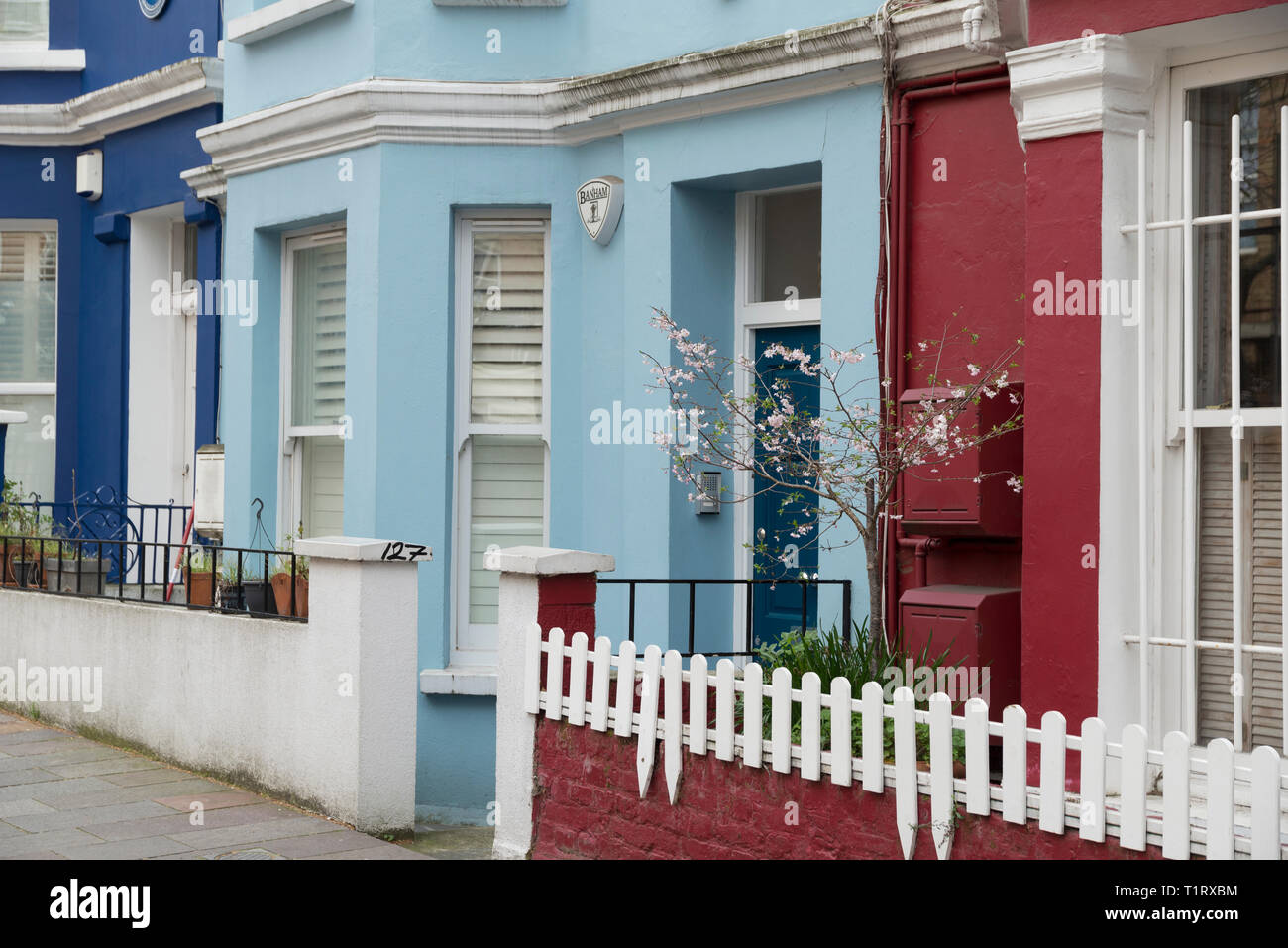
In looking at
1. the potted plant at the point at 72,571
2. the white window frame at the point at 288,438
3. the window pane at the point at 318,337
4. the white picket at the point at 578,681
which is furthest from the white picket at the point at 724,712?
the potted plant at the point at 72,571

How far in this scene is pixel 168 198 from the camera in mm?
11766

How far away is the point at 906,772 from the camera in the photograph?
200 inches

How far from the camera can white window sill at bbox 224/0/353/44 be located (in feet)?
30.7

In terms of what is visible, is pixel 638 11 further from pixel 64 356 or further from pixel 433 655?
pixel 64 356

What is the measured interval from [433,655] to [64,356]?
5728 mm

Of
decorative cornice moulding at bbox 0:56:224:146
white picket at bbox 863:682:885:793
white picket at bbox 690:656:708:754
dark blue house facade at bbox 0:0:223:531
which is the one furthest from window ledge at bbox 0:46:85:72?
white picket at bbox 863:682:885:793

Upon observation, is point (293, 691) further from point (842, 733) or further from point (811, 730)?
point (842, 733)

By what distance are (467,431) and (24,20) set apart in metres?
6.59

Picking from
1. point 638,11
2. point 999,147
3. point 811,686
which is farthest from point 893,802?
point 638,11

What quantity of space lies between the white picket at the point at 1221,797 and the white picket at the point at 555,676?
294 cm

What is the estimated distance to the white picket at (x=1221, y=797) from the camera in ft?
13.6

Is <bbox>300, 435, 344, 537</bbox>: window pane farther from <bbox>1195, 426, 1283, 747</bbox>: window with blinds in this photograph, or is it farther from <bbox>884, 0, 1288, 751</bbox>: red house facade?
<bbox>1195, 426, 1283, 747</bbox>: window with blinds

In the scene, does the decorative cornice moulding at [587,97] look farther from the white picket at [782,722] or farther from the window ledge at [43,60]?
the white picket at [782,722]

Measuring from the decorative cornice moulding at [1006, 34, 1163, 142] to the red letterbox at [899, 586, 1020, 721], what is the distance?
1852 mm
